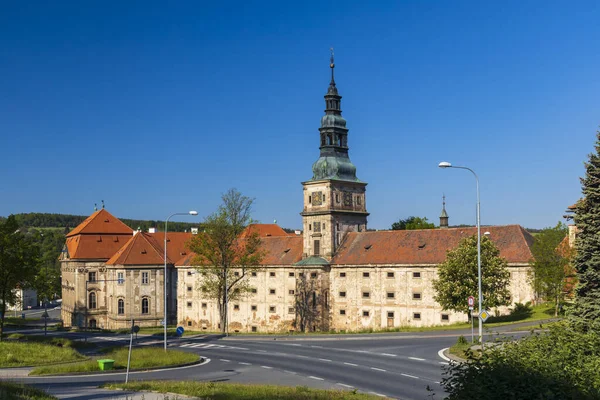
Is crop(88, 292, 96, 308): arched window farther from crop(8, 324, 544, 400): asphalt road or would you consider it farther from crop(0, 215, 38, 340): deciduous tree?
crop(8, 324, 544, 400): asphalt road

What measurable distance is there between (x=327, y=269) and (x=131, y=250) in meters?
31.3

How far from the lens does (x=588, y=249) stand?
30.0 m

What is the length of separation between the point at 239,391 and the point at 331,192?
4998 cm

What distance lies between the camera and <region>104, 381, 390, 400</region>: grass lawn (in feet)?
79.2

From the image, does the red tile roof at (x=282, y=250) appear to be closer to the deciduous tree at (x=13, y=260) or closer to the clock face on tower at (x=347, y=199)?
the clock face on tower at (x=347, y=199)

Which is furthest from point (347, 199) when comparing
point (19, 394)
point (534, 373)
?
point (534, 373)

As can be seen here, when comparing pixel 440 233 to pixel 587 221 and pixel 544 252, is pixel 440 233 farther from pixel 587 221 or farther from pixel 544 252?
pixel 587 221

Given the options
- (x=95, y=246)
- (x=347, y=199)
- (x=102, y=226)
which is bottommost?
(x=95, y=246)

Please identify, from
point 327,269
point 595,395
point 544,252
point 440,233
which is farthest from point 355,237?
point 595,395

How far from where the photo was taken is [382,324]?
69.7 meters

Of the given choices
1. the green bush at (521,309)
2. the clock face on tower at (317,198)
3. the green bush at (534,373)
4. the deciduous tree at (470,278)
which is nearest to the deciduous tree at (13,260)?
the clock face on tower at (317,198)

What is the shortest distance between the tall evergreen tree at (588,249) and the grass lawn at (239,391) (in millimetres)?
10850

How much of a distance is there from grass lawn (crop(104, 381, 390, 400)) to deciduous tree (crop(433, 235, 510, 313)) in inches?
1173

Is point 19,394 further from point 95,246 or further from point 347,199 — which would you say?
point 95,246
